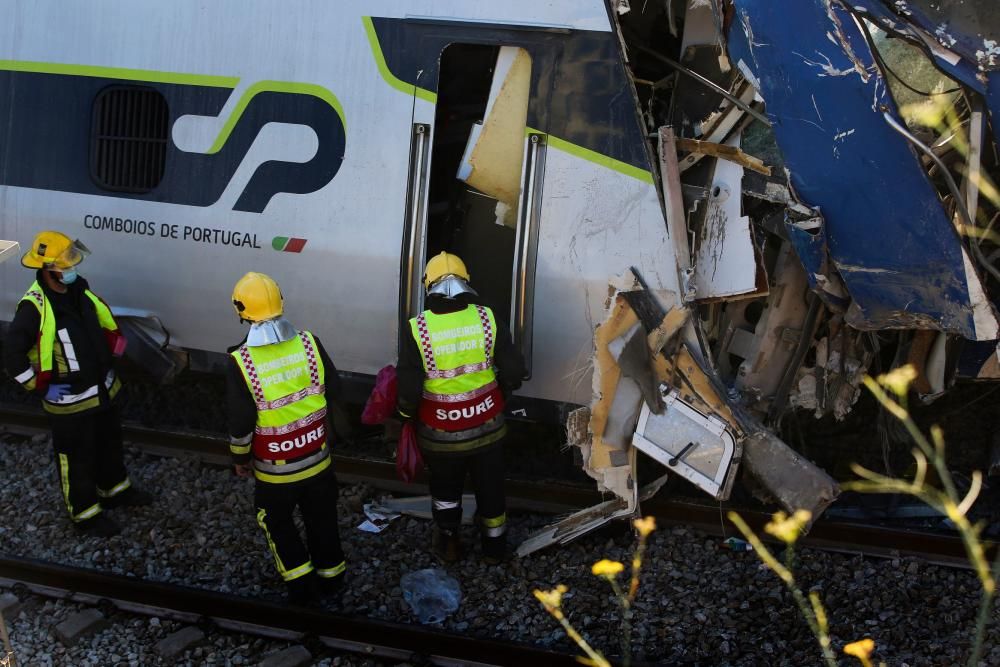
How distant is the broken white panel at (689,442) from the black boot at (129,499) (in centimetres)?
299

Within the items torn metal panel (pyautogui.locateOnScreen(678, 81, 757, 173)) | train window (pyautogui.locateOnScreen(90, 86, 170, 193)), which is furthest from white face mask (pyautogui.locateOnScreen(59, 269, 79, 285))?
torn metal panel (pyautogui.locateOnScreen(678, 81, 757, 173))

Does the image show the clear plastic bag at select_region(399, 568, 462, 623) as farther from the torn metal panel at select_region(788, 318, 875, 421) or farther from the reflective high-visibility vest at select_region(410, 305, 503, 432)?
the torn metal panel at select_region(788, 318, 875, 421)

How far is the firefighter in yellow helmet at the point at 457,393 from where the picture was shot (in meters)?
4.91

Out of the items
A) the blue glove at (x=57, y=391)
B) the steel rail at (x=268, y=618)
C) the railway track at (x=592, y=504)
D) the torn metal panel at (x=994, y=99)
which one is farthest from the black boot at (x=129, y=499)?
the torn metal panel at (x=994, y=99)

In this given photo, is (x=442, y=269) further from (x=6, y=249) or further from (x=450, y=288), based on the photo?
(x=6, y=249)

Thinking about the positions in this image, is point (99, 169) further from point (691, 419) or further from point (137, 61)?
point (691, 419)

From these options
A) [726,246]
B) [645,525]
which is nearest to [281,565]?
[645,525]

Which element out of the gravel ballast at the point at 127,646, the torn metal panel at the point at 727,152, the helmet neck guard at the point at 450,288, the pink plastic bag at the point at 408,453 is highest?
the torn metal panel at the point at 727,152

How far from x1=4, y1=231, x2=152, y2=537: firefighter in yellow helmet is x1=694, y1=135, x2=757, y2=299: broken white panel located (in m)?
3.26

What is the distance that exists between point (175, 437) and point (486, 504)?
2.44 m

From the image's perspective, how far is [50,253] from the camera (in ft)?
17.4

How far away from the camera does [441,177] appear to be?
5977 millimetres

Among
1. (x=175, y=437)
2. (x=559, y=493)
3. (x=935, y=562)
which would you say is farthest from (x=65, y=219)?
(x=935, y=562)

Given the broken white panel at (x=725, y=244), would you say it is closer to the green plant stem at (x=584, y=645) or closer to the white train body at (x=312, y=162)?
the white train body at (x=312, y=162)
